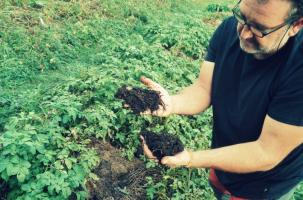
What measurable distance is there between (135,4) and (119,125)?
6.05 meters

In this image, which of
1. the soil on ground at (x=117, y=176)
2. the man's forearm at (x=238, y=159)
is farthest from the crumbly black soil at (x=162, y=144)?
the soil on ground at (x=117, y=176)

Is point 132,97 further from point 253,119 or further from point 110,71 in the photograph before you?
point 110,71

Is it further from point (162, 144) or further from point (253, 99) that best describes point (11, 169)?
point (253, 99)

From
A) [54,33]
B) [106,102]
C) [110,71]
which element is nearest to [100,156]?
[106,102]

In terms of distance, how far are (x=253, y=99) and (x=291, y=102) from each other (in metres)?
0.27

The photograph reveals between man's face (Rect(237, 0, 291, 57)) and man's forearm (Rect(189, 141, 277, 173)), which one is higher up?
man's face (Rect(237, 0, 291, 57))

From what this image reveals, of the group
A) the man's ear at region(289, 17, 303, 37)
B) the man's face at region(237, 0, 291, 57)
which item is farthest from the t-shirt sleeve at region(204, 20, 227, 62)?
the man's ear at region(289, 17, 303, 37)

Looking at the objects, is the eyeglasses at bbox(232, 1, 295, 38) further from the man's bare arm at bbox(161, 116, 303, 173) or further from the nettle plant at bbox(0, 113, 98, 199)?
the nettle plant at bbox(0, 113, 98, 199)

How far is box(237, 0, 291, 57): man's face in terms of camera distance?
6.87 feet

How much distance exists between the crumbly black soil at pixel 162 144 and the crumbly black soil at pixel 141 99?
0.23m

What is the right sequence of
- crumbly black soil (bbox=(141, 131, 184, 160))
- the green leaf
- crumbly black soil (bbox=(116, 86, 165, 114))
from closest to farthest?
1. crumbly black soil (bbox=(141, 131, 184, 160))
2. crumbly black soil (bbox=(116, 86, 165, 114))
3. the green leaf

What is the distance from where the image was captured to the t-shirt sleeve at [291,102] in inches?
83.0

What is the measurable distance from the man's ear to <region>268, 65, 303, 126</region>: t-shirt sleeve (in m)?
0.23

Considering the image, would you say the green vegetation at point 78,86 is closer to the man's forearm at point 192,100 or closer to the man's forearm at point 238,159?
the man's forearm at point 192,100
